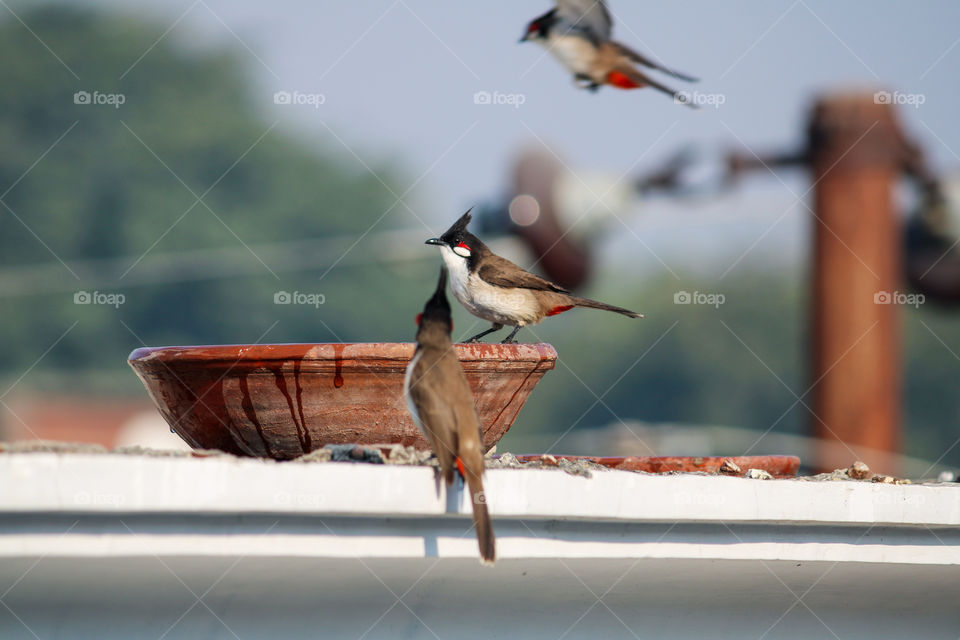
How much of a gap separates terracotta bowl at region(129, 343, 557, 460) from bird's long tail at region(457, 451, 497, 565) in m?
0.58

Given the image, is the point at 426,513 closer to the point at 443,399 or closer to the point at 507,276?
the point at 443,399

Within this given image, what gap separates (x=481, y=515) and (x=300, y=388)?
30.3 inches

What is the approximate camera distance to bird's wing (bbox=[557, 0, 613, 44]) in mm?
4348

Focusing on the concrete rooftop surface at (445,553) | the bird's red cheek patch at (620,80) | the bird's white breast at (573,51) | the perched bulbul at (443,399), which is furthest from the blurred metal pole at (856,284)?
the perched bulbul at (443,399)

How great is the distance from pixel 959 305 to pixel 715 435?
3511cm

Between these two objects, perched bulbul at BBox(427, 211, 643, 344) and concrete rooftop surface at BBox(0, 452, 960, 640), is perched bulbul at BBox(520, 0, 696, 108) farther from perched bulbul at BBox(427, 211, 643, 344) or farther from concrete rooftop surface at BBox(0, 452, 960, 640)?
concrete rooftop surface at BBox(0, 452, 960, 640)

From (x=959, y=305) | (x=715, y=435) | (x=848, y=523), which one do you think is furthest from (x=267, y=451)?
(x=715, y=435)

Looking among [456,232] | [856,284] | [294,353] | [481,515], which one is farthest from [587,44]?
[481,515]

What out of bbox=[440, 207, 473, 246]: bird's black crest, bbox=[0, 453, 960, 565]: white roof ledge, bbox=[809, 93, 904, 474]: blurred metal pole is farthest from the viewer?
bbox=[809, 93, 904, 474]: blurred metal pole

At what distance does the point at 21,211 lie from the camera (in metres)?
43.0

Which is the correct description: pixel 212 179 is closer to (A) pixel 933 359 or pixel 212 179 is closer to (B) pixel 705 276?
(B) pixel 705 276

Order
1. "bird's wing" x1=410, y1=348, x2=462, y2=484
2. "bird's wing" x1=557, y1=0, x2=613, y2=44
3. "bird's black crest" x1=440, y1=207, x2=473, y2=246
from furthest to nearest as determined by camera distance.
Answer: "bird's wing" x1=557, y1=0, x2=613, y2=44 < "bird's black crest" x1=440, y1=207, x2=473, y2=246 < "bird's wing" x1=410, y1=348, x2=462, y2=484

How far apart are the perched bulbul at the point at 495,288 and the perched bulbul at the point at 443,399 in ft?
5.81

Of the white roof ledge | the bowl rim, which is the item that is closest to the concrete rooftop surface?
the white roof ledge
